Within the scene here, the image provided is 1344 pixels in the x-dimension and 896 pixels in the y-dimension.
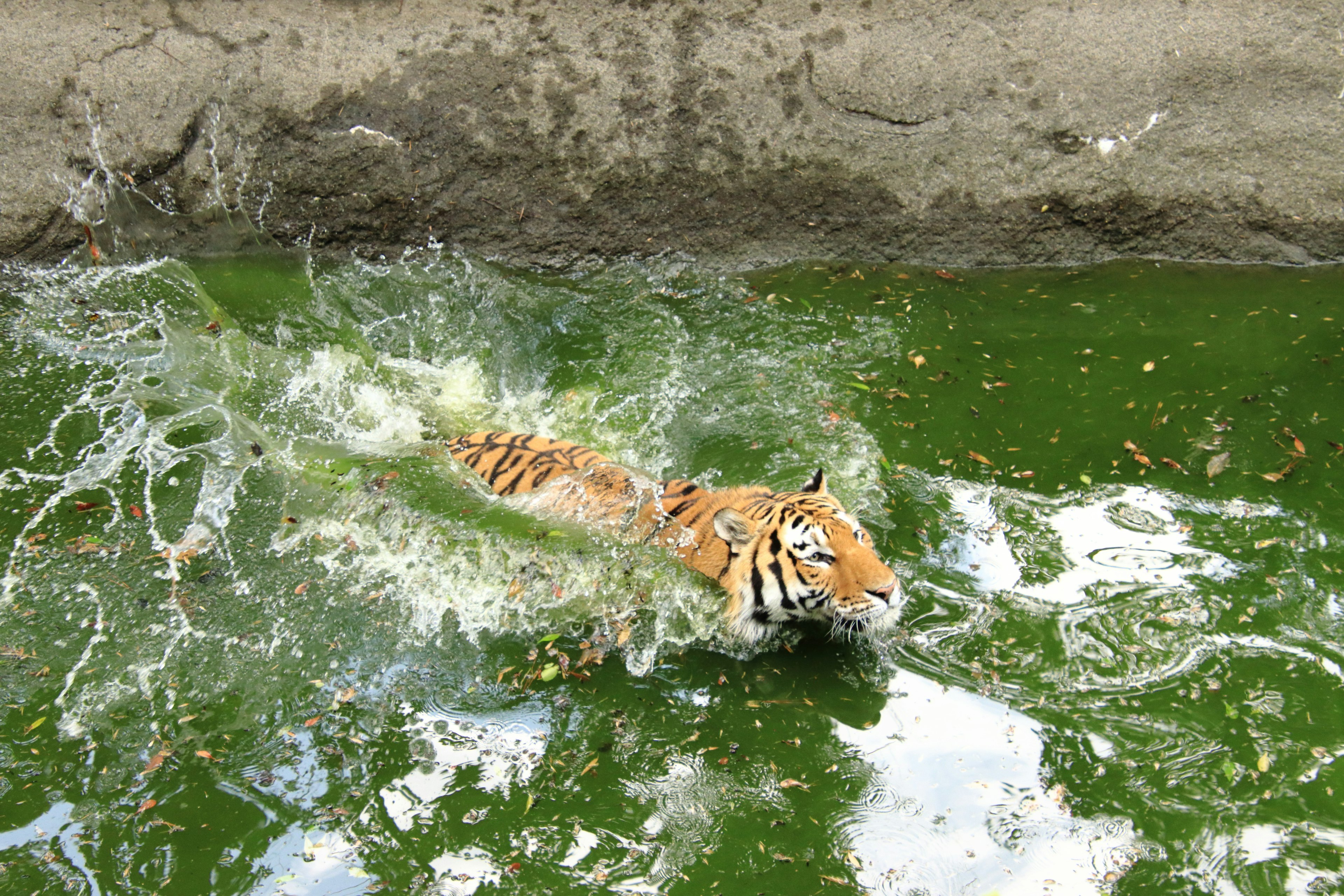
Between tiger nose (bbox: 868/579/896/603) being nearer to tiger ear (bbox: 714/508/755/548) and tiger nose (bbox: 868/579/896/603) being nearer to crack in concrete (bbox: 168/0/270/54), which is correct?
tiger ear (bbox: 714/508/755/548)

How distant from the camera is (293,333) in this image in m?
4.46

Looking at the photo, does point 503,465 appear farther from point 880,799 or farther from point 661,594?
point 880,799

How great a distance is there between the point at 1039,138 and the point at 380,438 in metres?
3.73

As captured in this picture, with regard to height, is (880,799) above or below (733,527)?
below

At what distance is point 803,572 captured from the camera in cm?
288

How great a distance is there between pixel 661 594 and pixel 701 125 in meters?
2.94

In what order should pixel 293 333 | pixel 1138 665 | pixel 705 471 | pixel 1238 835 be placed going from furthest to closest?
pixel 293 333
pixel 705 471
pixel 1138 665
pixel 1238 835

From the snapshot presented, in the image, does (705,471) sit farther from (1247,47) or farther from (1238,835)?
(1247,47)

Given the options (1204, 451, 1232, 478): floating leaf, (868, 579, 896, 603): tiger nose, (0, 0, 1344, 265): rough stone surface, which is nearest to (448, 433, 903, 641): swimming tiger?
(868, 579, 896, 603): tiger nose

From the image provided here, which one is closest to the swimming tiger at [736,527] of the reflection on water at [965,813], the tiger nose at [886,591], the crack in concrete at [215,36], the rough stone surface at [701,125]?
the tiger nose at [886,591]

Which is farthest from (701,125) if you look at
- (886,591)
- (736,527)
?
(886,591)

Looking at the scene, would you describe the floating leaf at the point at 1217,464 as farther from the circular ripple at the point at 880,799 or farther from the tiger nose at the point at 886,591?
the circular ripple at the point at 880,799

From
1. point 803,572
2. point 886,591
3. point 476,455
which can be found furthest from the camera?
point 476,455

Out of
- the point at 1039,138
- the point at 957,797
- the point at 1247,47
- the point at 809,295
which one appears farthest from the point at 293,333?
the point at 1247,47
